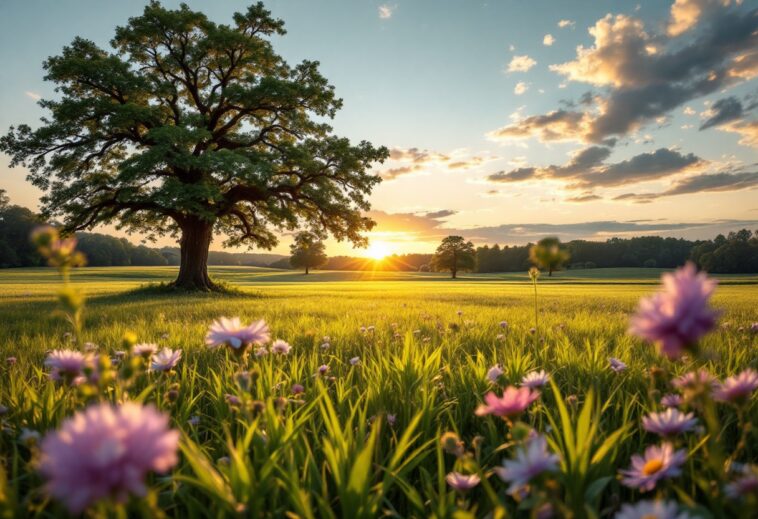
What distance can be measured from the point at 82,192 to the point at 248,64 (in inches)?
416

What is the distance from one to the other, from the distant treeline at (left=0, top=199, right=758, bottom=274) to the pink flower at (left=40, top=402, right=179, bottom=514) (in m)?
79.8

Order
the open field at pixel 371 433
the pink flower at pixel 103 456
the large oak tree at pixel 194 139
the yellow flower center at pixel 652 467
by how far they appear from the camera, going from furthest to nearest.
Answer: the large oak tree at pixel 194 139 < the open field at pixel 371 433 < the yellow flower center at pixel 652 467 < the pink flower at pixel 103 456

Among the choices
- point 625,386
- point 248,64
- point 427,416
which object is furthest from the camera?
point 248,64

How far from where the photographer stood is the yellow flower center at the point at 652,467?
1.25 metres

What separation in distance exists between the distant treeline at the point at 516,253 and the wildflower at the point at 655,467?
78769 mm

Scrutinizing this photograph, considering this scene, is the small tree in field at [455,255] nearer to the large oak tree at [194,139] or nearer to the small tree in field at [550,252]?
the large oak tree at [194,139]

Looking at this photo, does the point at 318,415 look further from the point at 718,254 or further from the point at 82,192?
the point at 718,254

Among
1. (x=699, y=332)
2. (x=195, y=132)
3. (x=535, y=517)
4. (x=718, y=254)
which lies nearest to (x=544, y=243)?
(x=699, y=332)

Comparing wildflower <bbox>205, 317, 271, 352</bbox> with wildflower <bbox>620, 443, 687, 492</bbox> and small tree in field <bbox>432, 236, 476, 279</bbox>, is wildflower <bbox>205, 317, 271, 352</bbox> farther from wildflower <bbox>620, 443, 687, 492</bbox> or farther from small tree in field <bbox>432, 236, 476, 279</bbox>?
small tree in field <bbox>432, 236, 476, 279</bbox>

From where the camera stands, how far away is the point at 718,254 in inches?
3110

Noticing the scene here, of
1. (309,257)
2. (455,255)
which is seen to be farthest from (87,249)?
(455,255)

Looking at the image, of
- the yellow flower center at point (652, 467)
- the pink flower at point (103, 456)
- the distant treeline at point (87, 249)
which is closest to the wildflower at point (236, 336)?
the pink flower at point (103, 456)

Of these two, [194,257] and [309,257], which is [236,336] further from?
[309,257]

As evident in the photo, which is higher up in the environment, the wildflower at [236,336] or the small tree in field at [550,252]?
the small tree in field at [550,252]
